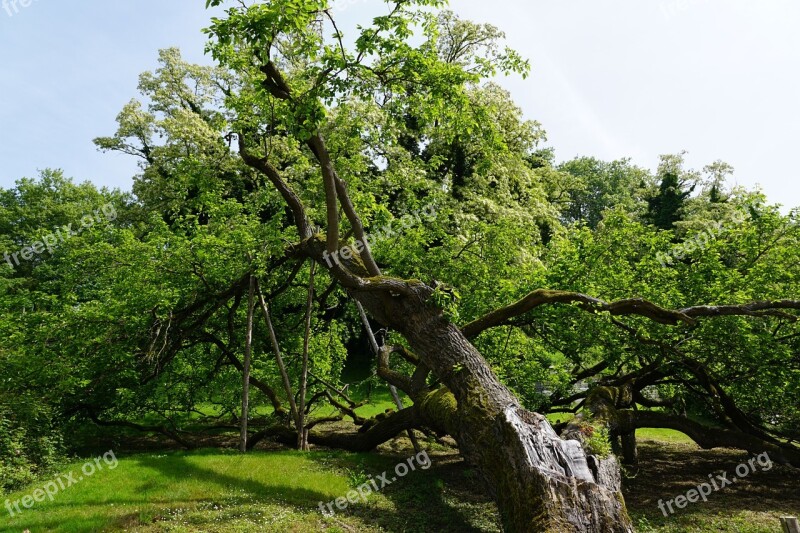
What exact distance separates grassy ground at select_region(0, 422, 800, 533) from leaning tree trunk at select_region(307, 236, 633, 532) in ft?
5.95

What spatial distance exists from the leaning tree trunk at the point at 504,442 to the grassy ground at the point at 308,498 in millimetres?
1812

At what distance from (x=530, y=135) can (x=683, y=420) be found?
21.5 m

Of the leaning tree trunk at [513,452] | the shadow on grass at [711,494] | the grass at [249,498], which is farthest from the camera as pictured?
the shadow on grass at [711,494]

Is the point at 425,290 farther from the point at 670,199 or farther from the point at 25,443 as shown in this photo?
the point at 670,199

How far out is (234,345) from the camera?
16.3m

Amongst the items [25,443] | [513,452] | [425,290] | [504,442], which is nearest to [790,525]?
[513,452]

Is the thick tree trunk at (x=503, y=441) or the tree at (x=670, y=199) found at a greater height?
the tree at (x=670, y=199)

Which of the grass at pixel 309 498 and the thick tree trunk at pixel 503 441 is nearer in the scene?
the thick tree trunk at pixel 503 441

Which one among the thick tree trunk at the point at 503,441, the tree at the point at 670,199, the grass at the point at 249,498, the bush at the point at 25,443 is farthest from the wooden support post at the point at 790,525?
the tree at the point at 670,199

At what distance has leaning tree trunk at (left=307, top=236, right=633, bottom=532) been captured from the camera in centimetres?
700

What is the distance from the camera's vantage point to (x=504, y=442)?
8.02 m

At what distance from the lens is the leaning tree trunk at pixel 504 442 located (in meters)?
7.00

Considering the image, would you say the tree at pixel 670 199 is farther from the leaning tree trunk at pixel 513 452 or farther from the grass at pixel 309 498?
the leaning tree trunk at pixel 513 452

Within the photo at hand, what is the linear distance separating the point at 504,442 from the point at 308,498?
166 inches
